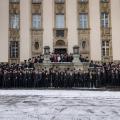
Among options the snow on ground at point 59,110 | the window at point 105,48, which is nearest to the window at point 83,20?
the window at point 105,48

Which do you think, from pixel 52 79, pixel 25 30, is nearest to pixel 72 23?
pixel 25 30

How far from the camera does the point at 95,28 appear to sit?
121ft

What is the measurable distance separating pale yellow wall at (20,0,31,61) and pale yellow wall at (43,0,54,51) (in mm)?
1429

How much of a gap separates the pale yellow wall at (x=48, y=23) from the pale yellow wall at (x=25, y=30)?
4.69 ft

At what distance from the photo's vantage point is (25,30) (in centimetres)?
3691

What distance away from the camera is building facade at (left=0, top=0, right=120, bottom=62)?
3678 centimetres

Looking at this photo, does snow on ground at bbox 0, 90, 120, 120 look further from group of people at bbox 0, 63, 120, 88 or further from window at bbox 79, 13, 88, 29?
window at bbox 79, 13, 88, 29

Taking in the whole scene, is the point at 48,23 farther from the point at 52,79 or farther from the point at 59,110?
the point at 59,110

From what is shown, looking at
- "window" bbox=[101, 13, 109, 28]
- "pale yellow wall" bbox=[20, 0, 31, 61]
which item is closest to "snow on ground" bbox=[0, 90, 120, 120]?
"pale yellow wall" bbox=[20, 0, 31, 61]

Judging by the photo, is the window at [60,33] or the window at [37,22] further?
the window at [37,22]

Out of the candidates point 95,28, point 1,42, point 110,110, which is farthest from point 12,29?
point 110,110

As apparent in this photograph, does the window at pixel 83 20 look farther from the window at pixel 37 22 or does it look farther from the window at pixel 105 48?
the window at pixel 37 22

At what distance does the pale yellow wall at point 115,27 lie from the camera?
3666 centimetres

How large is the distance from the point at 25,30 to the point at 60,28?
10.8 ft
